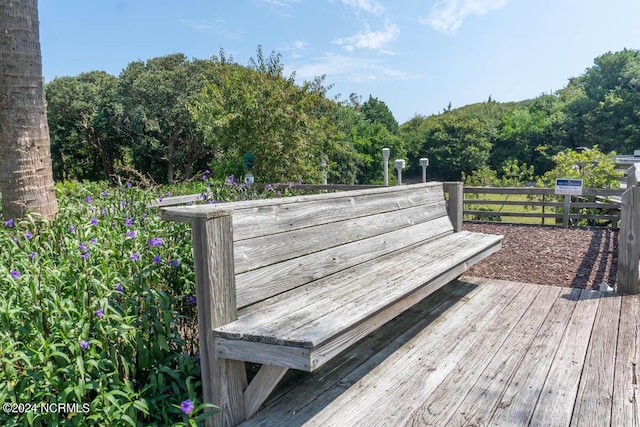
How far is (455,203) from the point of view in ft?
13.9

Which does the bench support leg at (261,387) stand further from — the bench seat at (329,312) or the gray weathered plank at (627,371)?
the gray weathered plank at (627,371)

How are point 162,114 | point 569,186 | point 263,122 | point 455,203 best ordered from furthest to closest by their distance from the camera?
1. point 162,114
2. point 263,122
3. point 569,186
4. point 455,203

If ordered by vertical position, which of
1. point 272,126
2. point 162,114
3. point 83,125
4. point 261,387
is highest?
point 162,114

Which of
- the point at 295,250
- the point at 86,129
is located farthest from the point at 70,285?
the point at 86,129

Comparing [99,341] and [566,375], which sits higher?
[99,341]

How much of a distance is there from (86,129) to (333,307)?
2294cm

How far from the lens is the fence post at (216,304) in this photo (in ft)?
5.81

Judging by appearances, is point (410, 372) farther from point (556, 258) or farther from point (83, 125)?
point (83, 125)

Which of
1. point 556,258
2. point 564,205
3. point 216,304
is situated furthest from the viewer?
point 564,205

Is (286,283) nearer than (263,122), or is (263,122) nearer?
(286,283)

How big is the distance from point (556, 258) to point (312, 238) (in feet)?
14.7

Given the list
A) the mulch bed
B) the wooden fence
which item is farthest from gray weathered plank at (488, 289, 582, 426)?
the wooden fence

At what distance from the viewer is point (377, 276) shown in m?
2.61

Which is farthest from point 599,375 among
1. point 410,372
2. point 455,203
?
point 455,203
